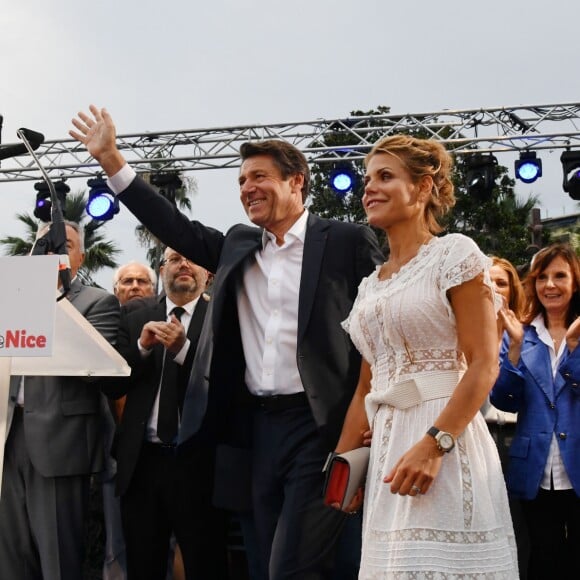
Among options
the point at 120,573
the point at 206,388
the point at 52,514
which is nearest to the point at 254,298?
the point at 206,388

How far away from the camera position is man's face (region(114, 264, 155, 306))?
250 inches

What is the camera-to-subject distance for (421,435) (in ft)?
8.85

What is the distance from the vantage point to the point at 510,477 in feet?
13.5

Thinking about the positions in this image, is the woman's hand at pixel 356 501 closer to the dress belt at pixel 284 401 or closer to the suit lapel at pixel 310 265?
the dress belt at pixel 284 401

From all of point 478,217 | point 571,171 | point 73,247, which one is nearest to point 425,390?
point 73,247

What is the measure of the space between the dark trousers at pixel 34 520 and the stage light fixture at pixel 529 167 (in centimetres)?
908

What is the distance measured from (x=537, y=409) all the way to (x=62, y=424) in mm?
2339

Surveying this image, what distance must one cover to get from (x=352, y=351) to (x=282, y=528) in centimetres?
73

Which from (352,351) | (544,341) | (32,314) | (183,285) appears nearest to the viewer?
(32,314)

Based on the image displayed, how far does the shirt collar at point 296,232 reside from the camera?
366 cm

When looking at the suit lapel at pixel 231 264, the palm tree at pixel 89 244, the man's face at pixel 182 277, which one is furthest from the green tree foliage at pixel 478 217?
the suit lapel at pixel 231 264

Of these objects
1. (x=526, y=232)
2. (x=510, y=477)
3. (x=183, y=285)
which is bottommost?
(x=510, y=477)

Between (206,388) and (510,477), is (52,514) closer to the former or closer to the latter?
(206,388)

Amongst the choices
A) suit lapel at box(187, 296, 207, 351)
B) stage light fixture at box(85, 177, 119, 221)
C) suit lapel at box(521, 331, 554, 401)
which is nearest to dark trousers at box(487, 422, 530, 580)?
suit lapel at box(521, 331, 554, 401)
